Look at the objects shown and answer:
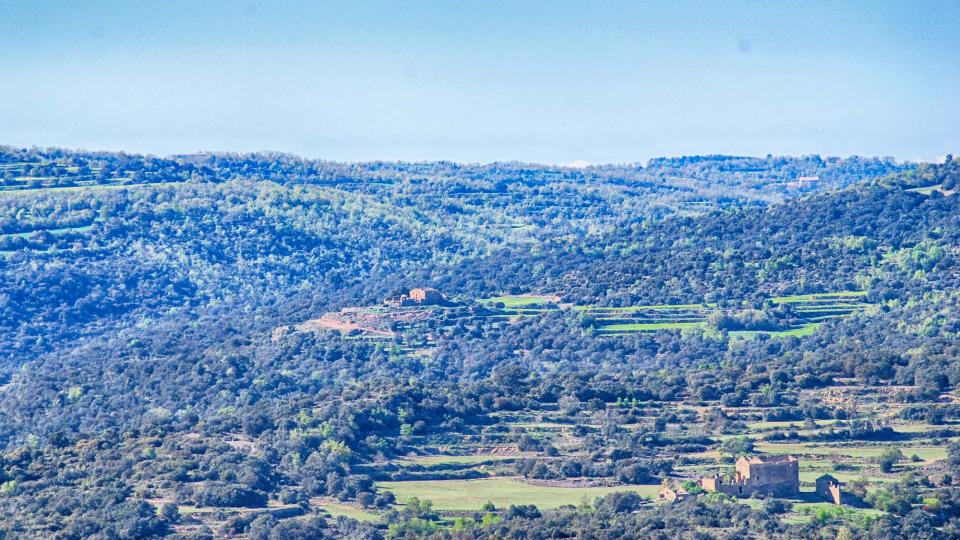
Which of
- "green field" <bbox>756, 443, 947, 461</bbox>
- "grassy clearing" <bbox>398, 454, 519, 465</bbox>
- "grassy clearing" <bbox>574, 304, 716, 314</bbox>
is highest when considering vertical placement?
"green field" <bbox>756, 443, 947, 461</bbox>

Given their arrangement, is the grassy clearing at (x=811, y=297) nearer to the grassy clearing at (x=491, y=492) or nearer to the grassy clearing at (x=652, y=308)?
the grassy clearing at (x=652, y=308)

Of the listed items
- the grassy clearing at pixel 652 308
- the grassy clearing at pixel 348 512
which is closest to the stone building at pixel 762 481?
the grassy clearing at pixel 348 512

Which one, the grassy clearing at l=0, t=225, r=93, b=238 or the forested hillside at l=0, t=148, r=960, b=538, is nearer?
the forested hillside at l=0, t=148, r=960, b=538

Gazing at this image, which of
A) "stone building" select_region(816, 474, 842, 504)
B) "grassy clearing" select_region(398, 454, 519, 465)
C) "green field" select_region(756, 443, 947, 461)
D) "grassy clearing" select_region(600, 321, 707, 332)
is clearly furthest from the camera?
"grassy clearing" select_region(600, 321, 707, 332)

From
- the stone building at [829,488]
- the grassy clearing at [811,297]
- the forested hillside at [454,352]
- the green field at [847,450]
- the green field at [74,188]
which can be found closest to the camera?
the stone building at [829,488]

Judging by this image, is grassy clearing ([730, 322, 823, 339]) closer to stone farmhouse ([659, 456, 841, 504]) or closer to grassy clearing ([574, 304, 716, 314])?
grassy clearing ([574, 304, 716, 314])

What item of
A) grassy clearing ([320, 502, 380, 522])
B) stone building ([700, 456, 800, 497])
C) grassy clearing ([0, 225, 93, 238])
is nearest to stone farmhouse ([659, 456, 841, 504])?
stone building ([700, 456, 800, 497])

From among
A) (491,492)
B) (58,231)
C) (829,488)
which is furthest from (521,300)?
(829,488)
